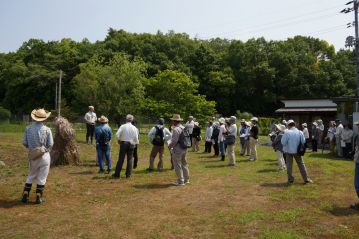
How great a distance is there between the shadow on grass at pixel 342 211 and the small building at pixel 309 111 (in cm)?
2473

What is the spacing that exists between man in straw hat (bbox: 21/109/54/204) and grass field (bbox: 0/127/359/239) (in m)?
0.41

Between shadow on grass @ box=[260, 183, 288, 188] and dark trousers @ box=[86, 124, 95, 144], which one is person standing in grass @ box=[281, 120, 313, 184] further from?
dark trousers @ box=[86, 124, 95, 144]

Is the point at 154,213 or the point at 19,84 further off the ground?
the point at 19,84

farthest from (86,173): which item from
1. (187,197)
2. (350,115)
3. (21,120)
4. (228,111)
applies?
(228,111)

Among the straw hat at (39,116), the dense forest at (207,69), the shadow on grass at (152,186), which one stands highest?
the dense forest at (207,69)

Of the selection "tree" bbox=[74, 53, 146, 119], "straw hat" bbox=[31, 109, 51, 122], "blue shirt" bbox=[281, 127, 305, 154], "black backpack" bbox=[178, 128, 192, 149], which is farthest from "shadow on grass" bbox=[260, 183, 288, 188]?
"tree" bbox=[74, 53, 146, 119]

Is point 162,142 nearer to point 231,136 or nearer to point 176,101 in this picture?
point 231,136

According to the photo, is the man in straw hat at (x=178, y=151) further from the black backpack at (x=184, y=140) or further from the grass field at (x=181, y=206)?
the grass field at (x=181, y=206)

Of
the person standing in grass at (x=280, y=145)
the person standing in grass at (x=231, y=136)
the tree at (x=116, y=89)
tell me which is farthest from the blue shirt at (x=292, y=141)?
the tree at (x=116, y=89)

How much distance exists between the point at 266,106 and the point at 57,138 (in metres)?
49.3

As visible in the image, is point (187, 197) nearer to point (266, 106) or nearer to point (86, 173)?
point (86, 173)

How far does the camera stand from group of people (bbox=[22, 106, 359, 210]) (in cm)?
905

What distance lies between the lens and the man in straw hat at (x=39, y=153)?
8977 mm

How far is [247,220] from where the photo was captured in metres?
7.95
